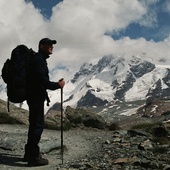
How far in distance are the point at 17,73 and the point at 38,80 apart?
2.21 ft

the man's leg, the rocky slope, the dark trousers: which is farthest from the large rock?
the dark trousers

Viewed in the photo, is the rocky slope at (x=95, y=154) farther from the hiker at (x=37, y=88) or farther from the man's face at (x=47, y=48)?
the man's face at (x=47, y=48)

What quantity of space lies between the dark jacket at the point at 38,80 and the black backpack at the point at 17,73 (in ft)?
0.74

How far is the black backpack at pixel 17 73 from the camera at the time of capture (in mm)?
10258

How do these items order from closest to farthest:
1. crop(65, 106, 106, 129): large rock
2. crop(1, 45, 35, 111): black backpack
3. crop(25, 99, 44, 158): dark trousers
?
crop(1, 45, 35, 111): black backpack → crop(25, 99, 44, 158): dark trousers → crop(65, 106, 106, 129): large rock

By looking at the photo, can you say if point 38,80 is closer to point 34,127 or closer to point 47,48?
point 47,48

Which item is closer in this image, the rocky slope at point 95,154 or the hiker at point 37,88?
the hiker at point 37,88

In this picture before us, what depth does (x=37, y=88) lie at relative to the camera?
10594 millimetres

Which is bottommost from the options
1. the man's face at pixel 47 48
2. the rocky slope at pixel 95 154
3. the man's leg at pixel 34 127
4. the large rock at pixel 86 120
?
the rocky slope at pixel 95 154

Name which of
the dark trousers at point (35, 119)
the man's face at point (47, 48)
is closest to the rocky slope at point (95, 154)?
the dark trousers at point (35, 119)

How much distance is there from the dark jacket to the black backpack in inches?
8.9

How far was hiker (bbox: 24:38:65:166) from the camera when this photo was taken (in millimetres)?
10500

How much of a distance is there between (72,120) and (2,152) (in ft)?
48.3

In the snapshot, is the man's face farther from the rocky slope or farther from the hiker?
the rocky slope
